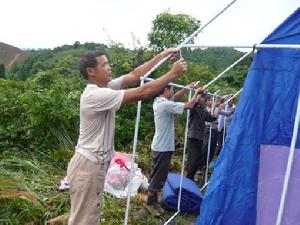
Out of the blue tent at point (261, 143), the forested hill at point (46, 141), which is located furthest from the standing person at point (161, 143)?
the blue tent at point (261, 143)

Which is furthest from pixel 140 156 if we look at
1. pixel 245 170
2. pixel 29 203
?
pixel 245 170

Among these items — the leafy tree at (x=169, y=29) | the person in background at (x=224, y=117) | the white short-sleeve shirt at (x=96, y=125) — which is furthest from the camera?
the leafy tree at (x=169, y=29)

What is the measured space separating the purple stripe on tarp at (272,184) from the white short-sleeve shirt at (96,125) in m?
1.16

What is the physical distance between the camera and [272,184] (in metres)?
2.62

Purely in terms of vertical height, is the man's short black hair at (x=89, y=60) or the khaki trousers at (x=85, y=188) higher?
the man's short black hair at (x=89, y=60)

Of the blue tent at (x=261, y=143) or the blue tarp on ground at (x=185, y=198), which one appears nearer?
the blue tent at (x=261, y=143)

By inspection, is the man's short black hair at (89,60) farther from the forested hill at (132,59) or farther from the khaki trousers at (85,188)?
the forested hill at (132,59)

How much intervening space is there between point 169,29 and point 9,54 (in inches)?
1384

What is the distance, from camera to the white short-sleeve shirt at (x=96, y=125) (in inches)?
112

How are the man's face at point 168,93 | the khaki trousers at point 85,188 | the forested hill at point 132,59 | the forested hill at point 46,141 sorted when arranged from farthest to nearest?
the forested hill at point 132,59 → the man's face at point 168,93 → the forested hill at point 46,141 → the khaki trousers at point 85,188

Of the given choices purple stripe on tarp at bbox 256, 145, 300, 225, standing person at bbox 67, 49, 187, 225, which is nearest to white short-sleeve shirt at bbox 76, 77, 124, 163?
standing person at bbox 67, 49, 187, 225

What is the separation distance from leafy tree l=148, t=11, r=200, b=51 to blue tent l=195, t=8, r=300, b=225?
10.2 m

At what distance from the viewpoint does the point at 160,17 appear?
48.5 ft

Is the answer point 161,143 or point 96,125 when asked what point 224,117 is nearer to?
point 161,143
